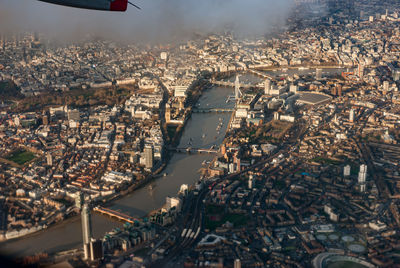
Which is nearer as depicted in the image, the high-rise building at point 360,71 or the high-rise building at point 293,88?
the high-rise building at point 293,88

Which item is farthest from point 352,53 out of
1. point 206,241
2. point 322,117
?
point 206,241

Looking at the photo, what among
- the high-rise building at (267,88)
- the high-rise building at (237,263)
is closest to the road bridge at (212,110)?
the high-rise building at (267,88)

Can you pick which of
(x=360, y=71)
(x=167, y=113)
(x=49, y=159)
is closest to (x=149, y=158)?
(x=49, y=159)

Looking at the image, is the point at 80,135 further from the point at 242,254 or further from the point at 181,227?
the point at 242,254

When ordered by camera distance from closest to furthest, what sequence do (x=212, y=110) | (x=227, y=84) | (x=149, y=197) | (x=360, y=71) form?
(x=149, y=197)
(x=212, y=110)
(x=227, y=84)
(x=360, y=71)

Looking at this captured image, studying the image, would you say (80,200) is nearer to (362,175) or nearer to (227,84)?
(362,175)

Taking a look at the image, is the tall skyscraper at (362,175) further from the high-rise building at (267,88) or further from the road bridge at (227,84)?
the road bridge at (227,84)
